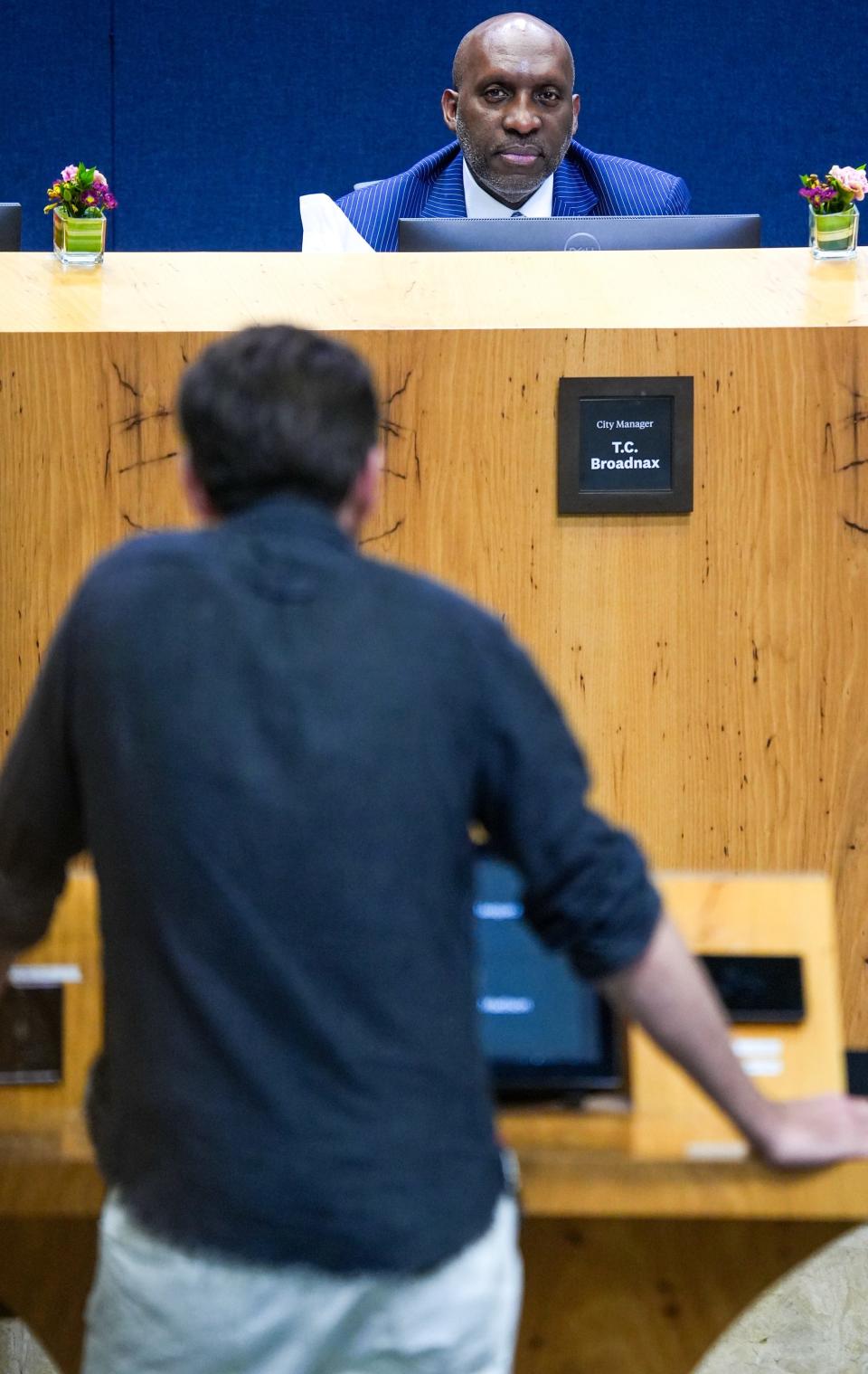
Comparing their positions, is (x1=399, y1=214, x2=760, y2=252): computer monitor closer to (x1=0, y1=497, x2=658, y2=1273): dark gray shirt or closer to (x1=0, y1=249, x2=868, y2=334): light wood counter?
(x1=0, y1=249, x2=868, y2=334): light wood counter

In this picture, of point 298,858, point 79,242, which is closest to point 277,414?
point 298,858

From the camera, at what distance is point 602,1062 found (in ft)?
4.05

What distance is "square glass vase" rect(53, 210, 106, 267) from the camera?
2090 millimetres

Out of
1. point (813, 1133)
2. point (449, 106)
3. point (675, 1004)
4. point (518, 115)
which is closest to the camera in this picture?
point (675, 1004)

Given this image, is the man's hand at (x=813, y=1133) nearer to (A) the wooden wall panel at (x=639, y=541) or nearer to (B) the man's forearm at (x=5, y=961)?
(B) the man's forearm at (x=5, y=961)

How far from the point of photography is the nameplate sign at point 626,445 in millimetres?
1847

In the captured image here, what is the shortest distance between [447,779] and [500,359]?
102cm

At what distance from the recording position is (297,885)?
889mm

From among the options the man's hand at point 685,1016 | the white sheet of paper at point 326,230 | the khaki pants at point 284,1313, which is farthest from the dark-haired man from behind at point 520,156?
the khaki pants at point 284,1313

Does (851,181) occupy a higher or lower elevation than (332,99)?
lower

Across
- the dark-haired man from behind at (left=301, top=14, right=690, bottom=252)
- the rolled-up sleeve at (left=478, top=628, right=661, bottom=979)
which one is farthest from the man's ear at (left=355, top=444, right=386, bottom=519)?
the dark-haired man from behind at (left=301, top=14, right=690, bottom=252)

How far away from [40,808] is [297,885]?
19 cm

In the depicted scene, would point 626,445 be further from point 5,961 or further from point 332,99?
point 332,99

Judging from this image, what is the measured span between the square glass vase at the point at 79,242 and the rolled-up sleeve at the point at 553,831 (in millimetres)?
1339
